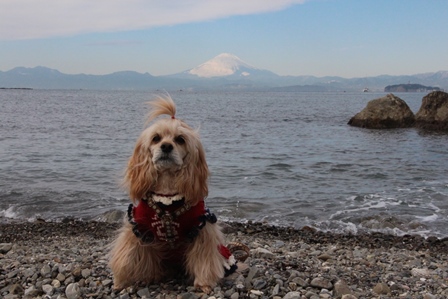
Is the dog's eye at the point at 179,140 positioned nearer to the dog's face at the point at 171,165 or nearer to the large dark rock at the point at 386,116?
the dog's face at the point at 171,165

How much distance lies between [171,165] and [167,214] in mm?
506

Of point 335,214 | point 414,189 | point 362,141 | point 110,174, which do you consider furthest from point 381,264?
point 362,141

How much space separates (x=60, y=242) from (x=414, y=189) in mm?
9840

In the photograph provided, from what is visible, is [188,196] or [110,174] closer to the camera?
[188,196]

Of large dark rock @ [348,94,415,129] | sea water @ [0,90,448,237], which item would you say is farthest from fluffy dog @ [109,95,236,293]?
large dark rock @ [348,94,415,129]

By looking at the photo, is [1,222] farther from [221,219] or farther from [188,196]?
[188,196]

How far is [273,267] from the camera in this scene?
19.1 ft

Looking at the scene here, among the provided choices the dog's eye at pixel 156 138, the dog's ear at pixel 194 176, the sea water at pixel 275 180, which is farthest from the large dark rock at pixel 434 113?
the dog's eye at pixel 156 138

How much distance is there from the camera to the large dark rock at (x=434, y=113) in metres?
32.9

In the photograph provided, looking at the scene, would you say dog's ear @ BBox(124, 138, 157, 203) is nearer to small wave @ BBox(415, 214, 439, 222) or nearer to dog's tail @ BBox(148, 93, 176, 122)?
dog's tail @ BBox(148, 93, 176, 122)

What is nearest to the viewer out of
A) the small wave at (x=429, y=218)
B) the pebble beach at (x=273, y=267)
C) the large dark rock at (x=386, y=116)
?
the pebble beach at (x=273, y=267)

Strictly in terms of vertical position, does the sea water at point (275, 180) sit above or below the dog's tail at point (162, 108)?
below

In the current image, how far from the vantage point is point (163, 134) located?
14.5 ft

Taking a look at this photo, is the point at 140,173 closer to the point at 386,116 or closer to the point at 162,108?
the point at 162,108
